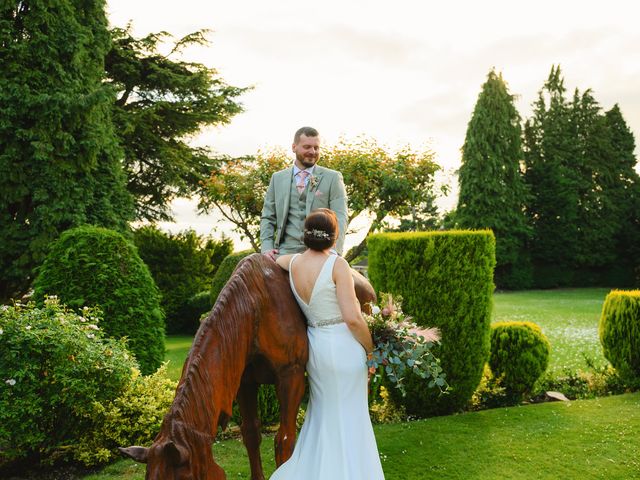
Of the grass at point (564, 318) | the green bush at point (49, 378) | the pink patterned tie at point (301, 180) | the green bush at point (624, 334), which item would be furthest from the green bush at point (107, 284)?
the grass at point (564, 318)

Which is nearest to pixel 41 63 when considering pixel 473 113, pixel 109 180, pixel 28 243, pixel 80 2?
pixel 80 2

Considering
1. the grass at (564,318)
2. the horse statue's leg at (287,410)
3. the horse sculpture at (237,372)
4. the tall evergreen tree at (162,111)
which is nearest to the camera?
the horse sculpture at (237,372)

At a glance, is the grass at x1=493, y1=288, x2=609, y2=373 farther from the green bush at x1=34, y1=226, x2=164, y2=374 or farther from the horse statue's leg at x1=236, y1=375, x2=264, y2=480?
the horse statue's leg at x1=236, y1=375, x2=264, y2=480

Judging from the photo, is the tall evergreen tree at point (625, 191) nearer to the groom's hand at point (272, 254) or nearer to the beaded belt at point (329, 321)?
the groom's hand at point (272, 254)

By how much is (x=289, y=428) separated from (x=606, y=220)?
40698 mm

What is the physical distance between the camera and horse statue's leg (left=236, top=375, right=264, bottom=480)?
434 cm

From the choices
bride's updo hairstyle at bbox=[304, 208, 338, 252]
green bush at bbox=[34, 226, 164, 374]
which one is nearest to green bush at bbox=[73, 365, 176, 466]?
green bush at bbox=[34, 226, 164, 374]

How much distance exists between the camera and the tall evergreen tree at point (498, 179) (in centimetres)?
3922

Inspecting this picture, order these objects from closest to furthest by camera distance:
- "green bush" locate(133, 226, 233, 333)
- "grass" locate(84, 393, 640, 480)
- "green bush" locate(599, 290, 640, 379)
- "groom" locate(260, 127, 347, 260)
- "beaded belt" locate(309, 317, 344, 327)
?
"beaded belt" locate(309, 317, 344, 327) → "groom" locate(260, 127, 347, 260) → "grass" locate(84, 393, 640, 480) → "green bush" locate(599, 290, 640, 379) → "green bush" locate(133, 226, 233, 333)

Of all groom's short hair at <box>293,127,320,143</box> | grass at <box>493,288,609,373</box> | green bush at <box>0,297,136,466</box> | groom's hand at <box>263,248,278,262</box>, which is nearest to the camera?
groom's hand at <box>263,248,278,262</box>

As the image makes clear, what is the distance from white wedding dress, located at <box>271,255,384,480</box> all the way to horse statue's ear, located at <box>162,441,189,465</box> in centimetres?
131

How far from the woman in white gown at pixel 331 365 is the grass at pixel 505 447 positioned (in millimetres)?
1837

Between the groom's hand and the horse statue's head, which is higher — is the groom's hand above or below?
above

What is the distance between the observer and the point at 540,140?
→ 142ft
